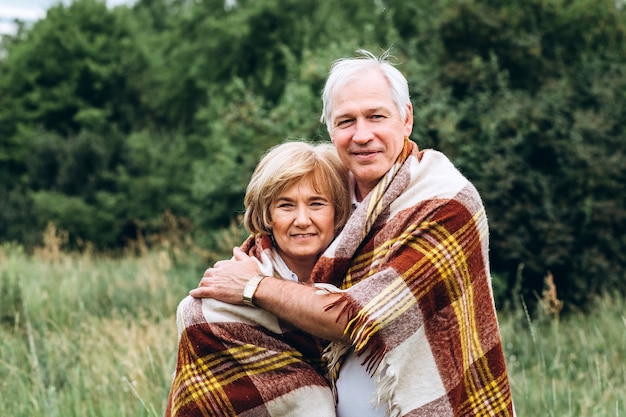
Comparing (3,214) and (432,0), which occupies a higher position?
(432,0)

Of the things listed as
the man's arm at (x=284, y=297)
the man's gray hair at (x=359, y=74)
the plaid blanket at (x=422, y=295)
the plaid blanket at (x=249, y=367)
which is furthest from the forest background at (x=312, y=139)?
the plaid blanket at (x=249, y=367)

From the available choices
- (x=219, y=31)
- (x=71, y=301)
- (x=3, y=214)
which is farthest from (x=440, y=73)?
(x=3, y=214)

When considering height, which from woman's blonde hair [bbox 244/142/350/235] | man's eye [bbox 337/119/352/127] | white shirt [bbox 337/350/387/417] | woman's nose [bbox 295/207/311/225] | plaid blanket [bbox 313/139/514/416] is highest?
man's eye [bbox 337/119/352/127]

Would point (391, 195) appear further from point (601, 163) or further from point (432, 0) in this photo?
point (432, 0)

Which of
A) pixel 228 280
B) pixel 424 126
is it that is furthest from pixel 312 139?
pixel 228 280

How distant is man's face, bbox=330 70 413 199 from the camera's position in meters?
2.81

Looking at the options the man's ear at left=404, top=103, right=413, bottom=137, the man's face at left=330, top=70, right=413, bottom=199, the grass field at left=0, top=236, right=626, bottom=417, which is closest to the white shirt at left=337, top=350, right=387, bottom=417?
the man's face at left=330, top=70, right=413, bottom=199

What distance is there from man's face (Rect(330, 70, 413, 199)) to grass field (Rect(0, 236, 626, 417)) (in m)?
1.39

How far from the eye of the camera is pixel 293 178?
2.87 m

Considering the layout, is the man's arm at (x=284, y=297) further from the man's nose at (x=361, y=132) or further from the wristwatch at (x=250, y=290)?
the man's nose at (x=361, y=132)

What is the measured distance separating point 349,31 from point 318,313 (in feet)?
34.8

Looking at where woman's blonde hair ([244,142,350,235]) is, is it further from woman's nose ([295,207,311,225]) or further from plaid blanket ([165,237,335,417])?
plaid blanket ([165,237,335,417])

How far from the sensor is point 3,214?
1972 centimetres

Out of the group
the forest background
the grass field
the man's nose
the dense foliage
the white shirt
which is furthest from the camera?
the dense foliage
